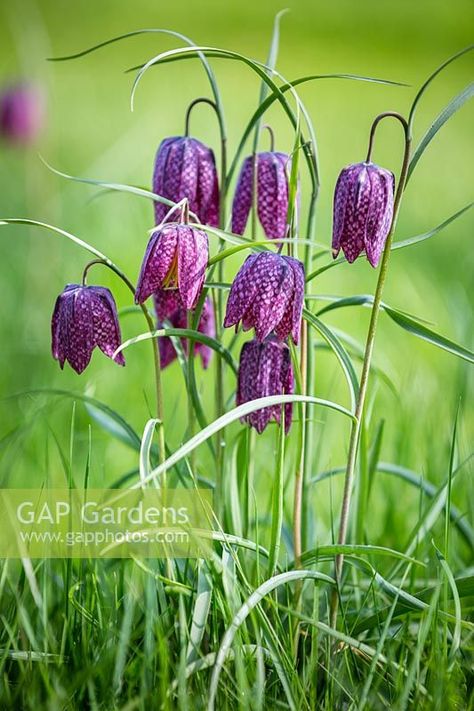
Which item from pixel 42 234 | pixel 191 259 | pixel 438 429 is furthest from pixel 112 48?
pixel 191 259

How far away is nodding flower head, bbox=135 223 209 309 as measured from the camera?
97 cm

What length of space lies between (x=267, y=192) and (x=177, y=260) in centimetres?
21

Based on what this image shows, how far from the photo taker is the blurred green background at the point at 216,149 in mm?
1890

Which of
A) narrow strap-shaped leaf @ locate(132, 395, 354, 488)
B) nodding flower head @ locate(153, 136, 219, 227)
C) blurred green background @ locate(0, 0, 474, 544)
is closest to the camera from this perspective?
narrow strap-shaped leaf @ locate(132, 395, 354, 488)

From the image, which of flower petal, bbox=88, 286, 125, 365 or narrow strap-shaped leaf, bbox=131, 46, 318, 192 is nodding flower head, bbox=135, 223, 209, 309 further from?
narrow strap-shaped leaf, bbox=131, 46, 318, 192

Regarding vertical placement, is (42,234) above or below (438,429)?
above

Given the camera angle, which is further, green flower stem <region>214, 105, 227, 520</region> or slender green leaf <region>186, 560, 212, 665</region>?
green flower stem <region>214, 105, 227, 520</region>

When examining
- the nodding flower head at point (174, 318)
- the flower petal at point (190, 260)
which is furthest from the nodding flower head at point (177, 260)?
the nodding flower head at point (174, 318)

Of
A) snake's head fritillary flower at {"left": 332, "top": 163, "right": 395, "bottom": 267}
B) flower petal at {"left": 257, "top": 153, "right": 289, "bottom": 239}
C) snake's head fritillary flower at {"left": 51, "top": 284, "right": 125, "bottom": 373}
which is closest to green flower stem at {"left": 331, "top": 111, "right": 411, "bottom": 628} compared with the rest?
snake's head fritillary flower at {"left": 332, "top": 163, "right": 395, "bottom": 267}

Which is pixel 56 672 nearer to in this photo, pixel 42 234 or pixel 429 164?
pixel 42 234

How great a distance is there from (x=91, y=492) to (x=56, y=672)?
35cm

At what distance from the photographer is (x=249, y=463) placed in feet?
3.79

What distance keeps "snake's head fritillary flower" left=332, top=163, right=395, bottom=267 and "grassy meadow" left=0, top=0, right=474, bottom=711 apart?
13 centimetres

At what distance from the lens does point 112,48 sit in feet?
23.7
